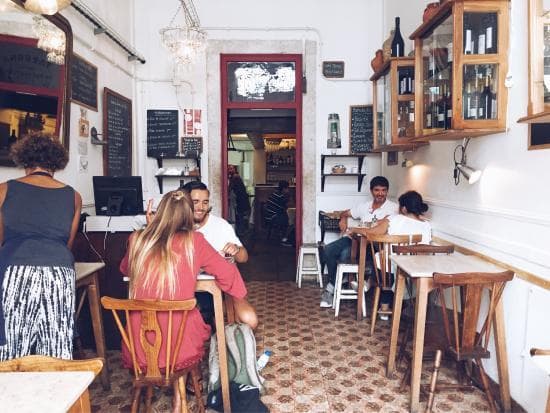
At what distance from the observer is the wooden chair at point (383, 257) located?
3.54 meters

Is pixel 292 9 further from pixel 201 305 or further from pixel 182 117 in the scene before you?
pixel 201 305

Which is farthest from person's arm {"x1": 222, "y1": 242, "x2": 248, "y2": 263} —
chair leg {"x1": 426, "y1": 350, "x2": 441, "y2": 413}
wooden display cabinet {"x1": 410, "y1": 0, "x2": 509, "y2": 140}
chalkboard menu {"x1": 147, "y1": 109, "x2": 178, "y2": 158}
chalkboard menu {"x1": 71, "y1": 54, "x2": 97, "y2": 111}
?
chalkboard menu {"x1": 147, "y1": 109, "x2": 178, "y2": 158}

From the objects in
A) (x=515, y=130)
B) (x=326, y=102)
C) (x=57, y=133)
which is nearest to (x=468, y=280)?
(x=515, y=130)

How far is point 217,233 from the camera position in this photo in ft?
10.5

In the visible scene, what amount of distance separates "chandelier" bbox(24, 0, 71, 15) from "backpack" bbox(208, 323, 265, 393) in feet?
6.94

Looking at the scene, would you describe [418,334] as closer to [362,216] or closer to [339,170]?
[362,216]

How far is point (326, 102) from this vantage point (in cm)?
578

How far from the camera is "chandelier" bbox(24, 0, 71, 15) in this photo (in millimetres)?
2461

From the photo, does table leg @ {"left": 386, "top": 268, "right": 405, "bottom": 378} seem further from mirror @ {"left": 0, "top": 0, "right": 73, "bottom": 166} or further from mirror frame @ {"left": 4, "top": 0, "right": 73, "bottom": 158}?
mirror frame @ {"left": 4, "top": 0, "right": 73, "bottom": 158}

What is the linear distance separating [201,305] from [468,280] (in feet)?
5.68

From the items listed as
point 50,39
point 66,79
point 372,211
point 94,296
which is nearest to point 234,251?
point 94,296

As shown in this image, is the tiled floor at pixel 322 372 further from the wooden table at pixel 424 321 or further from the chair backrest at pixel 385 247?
the chair backrest at pixel 385 247

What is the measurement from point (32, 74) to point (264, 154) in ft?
34.6

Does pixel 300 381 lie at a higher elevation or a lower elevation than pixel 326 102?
lower
